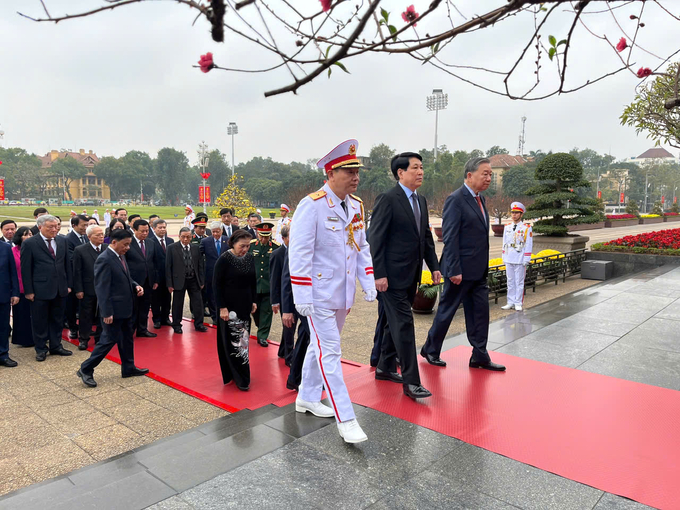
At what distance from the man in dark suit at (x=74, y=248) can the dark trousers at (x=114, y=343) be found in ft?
6.34

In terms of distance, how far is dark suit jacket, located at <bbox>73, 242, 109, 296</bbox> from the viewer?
636 cm

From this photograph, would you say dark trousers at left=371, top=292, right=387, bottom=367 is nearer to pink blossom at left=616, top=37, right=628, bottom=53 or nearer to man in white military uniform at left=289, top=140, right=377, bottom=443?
man in white military uniform at left=289, top=140, right=377, bottom=443

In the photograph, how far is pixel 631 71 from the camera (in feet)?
7.25

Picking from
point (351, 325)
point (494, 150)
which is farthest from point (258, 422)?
point (494, 150)

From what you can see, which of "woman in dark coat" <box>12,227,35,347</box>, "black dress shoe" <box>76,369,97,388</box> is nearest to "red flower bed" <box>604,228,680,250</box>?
"black dress shoe" <box>76,369,97,388</box>

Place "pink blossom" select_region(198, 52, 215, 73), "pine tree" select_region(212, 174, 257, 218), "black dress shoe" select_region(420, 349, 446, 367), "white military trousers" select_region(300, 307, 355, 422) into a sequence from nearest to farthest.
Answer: "pink blossom" select_region(198, 52, 215, 73) → "white military trousers" select_region(300, 307, 355, 422) → "black dress shoe" select_region(420, 349, 446, 367) → "pine tree" select_region(212, 174, 257, 218)

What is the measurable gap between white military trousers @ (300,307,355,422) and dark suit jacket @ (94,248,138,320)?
2.60 m

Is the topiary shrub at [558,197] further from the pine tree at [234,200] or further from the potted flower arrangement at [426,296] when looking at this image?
the pine tree at [234,200]

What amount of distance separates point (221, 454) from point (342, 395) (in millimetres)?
757

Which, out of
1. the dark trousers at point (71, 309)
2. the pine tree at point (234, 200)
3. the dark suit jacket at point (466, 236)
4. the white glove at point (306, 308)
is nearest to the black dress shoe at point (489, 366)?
the dark suit jacket at point (466, 236)

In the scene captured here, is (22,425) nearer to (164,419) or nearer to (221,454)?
(164,419)

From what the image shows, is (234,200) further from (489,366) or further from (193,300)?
(489,366)

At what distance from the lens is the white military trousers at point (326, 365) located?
2.93m

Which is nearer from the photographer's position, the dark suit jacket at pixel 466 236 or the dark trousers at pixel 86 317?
the dark suit jacket at pixel 466 236
